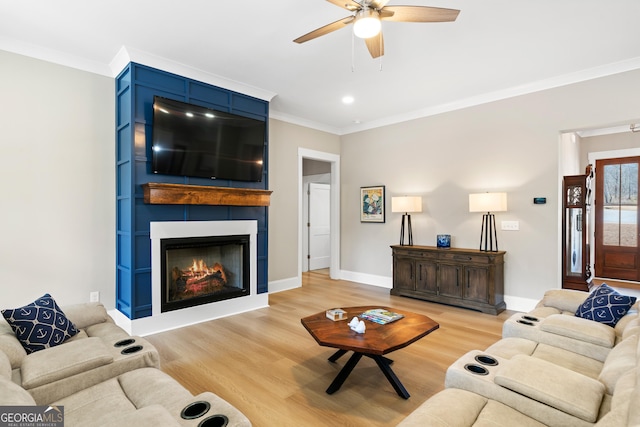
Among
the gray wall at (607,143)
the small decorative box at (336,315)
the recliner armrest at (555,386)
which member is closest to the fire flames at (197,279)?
the small decorative box at (336,315)

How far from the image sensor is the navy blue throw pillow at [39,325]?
6.95 ft

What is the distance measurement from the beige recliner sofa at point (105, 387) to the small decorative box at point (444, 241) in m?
4.14

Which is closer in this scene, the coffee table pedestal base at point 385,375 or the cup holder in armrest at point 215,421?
the cup holder in armrest at point 215,421

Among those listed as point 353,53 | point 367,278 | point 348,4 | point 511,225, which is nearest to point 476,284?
point 511,225

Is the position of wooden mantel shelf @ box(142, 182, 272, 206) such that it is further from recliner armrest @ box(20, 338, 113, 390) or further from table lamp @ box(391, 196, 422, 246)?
table lamp @ box(391, 196, 422, 246)

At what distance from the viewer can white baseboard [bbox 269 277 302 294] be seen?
18.1ft

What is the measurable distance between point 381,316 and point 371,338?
0.48 metres

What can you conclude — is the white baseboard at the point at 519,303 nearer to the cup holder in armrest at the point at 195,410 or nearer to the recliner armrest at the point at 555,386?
the recliner armrest at the point at 555,386

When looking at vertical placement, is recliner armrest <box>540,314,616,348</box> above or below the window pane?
below

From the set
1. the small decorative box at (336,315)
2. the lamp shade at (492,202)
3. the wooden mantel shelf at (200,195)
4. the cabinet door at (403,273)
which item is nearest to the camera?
the small decorative box at (336,315)

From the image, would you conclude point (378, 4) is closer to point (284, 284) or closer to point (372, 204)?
point (372, 204)

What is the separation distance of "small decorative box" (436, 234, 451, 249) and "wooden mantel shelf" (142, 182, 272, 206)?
2653 millimetres

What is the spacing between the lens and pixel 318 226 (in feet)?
25.8

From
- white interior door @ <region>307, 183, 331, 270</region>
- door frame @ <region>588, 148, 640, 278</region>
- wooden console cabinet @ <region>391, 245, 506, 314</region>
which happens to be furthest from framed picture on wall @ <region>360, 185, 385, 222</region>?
door frame @ <region>588, 148, 640, 278</region>
